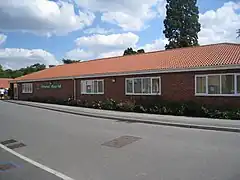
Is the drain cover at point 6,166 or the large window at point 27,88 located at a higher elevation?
the large window at point 27,88

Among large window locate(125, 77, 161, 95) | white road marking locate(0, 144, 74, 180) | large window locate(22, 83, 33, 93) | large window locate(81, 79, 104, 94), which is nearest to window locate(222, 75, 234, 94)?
large window locate(125, 77, 161, 95)

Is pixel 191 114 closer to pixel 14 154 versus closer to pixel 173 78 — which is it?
pixel 173 78

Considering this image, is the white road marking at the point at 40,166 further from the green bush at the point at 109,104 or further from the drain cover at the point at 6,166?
the green bush at the point at 109,104

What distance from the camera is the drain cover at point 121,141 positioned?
10.3m

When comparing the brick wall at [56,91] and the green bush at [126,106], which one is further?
the brick wall at [56,91]

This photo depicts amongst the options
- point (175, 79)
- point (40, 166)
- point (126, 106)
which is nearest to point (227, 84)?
point (175, 79)

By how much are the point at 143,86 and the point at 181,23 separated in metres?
34.6

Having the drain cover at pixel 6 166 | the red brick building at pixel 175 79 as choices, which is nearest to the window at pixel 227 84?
the red brick building at pixel 175 79

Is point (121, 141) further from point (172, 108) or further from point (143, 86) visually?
point (143, 86)

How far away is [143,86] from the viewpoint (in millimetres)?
23766

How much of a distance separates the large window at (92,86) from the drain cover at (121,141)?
1627cm

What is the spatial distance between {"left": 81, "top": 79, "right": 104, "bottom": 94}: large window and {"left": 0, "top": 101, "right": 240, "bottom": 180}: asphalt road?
13883mm

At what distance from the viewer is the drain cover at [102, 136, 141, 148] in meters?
10.3

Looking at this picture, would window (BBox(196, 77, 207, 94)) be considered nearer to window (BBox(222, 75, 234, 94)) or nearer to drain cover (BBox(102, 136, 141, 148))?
window (BBox(222, 75, 234, 94))
